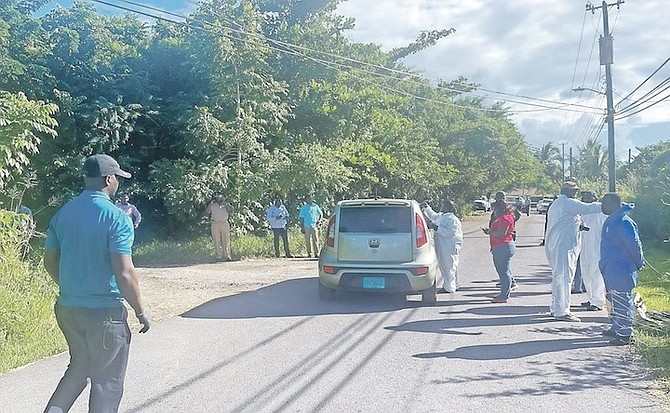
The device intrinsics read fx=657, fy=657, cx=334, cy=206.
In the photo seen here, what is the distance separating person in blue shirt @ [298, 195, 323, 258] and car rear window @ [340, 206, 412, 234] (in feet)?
24.5

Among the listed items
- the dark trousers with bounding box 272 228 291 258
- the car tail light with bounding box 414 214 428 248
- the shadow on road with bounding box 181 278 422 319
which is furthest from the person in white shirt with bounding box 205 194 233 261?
the car tail light with bounding box 414 214 428 248

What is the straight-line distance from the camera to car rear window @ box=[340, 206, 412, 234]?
33.4 feet

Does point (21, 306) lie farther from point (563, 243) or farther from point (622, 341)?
point (622, 341)

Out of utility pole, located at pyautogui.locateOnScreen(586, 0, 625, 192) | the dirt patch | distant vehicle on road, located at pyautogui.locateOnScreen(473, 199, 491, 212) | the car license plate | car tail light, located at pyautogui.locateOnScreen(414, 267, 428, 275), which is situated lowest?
the dirt patch

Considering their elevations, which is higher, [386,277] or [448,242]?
[448,242]

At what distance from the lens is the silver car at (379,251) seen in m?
9.88

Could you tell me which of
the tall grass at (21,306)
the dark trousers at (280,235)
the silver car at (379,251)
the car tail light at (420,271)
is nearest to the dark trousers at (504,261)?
the silver car at (379,251)

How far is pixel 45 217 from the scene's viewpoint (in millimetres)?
17562

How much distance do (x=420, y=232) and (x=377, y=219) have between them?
70 cm

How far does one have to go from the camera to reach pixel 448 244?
11180 millimetres

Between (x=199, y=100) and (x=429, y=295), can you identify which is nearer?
(x=429, y=295)

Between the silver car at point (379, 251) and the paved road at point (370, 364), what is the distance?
404 millimetres

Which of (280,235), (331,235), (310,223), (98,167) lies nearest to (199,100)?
(280,235)

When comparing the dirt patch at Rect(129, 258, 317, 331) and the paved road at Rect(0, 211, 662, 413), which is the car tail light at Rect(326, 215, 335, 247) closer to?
the paved road at Rect(0, 211, 662, 413)
